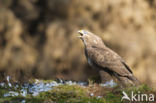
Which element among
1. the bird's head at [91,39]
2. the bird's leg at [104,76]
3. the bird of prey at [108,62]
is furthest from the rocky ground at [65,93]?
the bird's head at [91,39]

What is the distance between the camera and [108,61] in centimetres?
960

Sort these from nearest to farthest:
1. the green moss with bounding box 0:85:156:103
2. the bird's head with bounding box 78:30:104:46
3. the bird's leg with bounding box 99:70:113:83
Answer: the green moss with bounding box 0:85:156:103, the bird's leg with bounding box 99:70:113:83, the bird's head with bounding box 78:30:104:46

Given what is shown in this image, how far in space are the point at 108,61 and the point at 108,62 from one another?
3 centimetres

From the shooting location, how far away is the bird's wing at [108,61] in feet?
31.0

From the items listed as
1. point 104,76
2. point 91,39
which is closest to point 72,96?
point 104,76

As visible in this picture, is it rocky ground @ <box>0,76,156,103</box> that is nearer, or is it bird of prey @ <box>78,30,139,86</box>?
rocky ground @ <box>0,76,156,103</box>

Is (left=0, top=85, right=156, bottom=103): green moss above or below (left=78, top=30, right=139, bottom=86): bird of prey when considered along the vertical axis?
below

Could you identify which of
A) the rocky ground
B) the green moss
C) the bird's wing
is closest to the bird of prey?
the bird's wing

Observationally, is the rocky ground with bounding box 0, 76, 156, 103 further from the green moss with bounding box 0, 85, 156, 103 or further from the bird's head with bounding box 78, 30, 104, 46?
the bird's head with bounding box 78, 30, 104, 46

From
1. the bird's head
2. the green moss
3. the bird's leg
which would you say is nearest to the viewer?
the green moss

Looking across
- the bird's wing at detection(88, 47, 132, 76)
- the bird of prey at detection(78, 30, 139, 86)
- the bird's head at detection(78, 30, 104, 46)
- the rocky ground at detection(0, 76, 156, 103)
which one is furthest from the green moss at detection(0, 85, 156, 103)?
the bird's head at detection(78, 30, 104, 46)

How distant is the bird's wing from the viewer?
9.45 metres

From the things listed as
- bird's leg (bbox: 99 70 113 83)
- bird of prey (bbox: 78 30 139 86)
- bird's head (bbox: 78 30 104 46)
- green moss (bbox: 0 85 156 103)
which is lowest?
green moss (bbox: 0 85 156 103)

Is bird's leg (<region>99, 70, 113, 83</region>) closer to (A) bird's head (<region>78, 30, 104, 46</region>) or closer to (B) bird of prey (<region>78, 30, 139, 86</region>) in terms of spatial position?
(B) bird of prey (<region>78, 30, 139, 86</region>)
